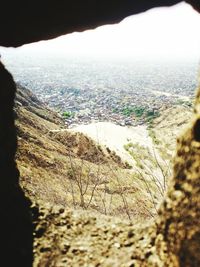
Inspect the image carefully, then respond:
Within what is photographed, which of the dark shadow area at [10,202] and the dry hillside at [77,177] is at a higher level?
the dark shadow area at [10,202]

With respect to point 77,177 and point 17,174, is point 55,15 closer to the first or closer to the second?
point 17,174

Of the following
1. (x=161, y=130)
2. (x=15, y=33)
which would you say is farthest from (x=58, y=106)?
(x=15, y=33)

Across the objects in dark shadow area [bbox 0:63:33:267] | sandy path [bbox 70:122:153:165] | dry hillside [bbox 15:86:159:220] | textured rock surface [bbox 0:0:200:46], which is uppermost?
textured rock surface [bbox 0:0:200:46]

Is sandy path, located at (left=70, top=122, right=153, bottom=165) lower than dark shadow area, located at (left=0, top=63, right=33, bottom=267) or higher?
lower

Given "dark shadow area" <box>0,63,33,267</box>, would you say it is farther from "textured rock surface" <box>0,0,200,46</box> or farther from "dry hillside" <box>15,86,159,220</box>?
"dry hillside" <box>15,86,159,220</box>

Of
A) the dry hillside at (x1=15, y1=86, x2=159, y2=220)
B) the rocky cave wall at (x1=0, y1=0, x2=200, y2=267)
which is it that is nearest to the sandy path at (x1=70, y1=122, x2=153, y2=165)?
the dry hillside at (x1=15, y1=86, x2=159, y2=220)

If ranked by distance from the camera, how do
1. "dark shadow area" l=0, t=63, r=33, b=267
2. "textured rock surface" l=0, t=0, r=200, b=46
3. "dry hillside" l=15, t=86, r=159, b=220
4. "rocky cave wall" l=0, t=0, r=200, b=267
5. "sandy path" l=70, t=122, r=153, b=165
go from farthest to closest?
"sandy path" l=70, t=122, r=153, b=165, "dry hillside" l=15, t=86, r=159, b=220, "textured rock surface" l=0, t=0, r=200, b=46, "dark shadow area" l=0, t=63, r=33, b=267, "rocky cave wall" l=0, t=0, r=200, b=267

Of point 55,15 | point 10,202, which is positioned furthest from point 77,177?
point 55,15

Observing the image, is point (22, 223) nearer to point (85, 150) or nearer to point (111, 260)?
point (111, 260)

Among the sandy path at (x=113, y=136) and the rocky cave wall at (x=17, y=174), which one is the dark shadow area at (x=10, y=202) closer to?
the rocky cave wall at (x=17, y=174)

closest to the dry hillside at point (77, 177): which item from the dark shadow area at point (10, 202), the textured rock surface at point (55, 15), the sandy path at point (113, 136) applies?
the sandy path at point (113, 136)
